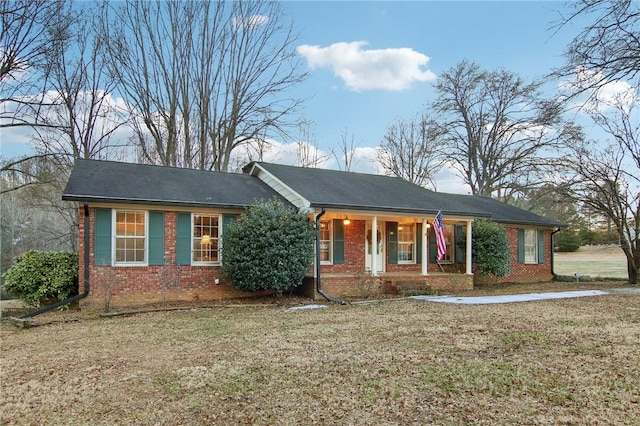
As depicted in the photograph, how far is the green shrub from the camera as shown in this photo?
10922 millimetres

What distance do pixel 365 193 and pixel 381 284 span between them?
2996mm

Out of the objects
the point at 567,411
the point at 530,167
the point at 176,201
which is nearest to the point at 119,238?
the point at 176,201

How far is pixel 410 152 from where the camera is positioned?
104 ft

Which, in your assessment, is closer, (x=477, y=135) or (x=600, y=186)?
(x=600, y=186)

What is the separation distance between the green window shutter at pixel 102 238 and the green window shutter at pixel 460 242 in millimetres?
11960

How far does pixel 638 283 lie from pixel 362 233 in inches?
442

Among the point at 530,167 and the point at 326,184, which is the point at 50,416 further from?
the point at 530,167

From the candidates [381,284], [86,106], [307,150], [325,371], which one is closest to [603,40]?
[325,371]

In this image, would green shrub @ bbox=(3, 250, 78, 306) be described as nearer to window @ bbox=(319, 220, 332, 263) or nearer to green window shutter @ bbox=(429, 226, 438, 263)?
window @ bbox=(319, 220, 332, 263)

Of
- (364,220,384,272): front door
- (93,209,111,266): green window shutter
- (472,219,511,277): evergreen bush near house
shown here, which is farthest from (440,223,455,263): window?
(93,209,111,266): green window shutter

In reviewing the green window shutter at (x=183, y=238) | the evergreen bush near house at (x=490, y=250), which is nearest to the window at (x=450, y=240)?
the evergreen bush near house at (x=490, y=250)

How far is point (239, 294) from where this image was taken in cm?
1289

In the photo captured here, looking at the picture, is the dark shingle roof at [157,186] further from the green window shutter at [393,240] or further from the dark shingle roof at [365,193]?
the green window shutter at [393,240]

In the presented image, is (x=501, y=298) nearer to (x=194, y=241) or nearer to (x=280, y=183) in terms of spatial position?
(x=280, y=183)
